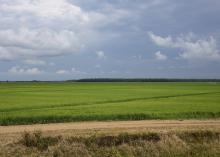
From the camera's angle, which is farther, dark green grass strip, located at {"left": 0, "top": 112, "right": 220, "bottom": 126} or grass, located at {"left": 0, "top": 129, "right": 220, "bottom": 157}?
dark green grass strip, located at {"left": 0, "top": 112, "right": 220, "bottom": 126}

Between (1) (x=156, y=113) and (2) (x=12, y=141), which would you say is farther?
(1) (x=156, y=113)

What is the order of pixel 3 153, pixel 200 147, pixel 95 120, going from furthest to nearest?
pixel 95 120 < pixel 200 147 < pixel 3 153

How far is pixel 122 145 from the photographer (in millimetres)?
18516

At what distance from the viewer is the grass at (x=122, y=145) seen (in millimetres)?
17484

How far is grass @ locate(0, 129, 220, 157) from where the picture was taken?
57.4 ft

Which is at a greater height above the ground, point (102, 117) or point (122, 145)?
point (102, 117)

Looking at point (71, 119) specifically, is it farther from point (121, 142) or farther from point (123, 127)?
point (121, 142)

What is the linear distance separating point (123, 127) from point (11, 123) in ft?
27.0

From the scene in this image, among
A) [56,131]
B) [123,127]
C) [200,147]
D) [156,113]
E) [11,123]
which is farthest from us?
[156,113]

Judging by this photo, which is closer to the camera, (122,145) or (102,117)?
(122,145)

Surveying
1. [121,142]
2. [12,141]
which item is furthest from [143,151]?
[12,141]

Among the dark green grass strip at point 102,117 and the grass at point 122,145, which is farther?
the dark green grass strip at point 102,117

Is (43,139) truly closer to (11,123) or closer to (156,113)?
(11,123)

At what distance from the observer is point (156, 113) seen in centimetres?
3177
